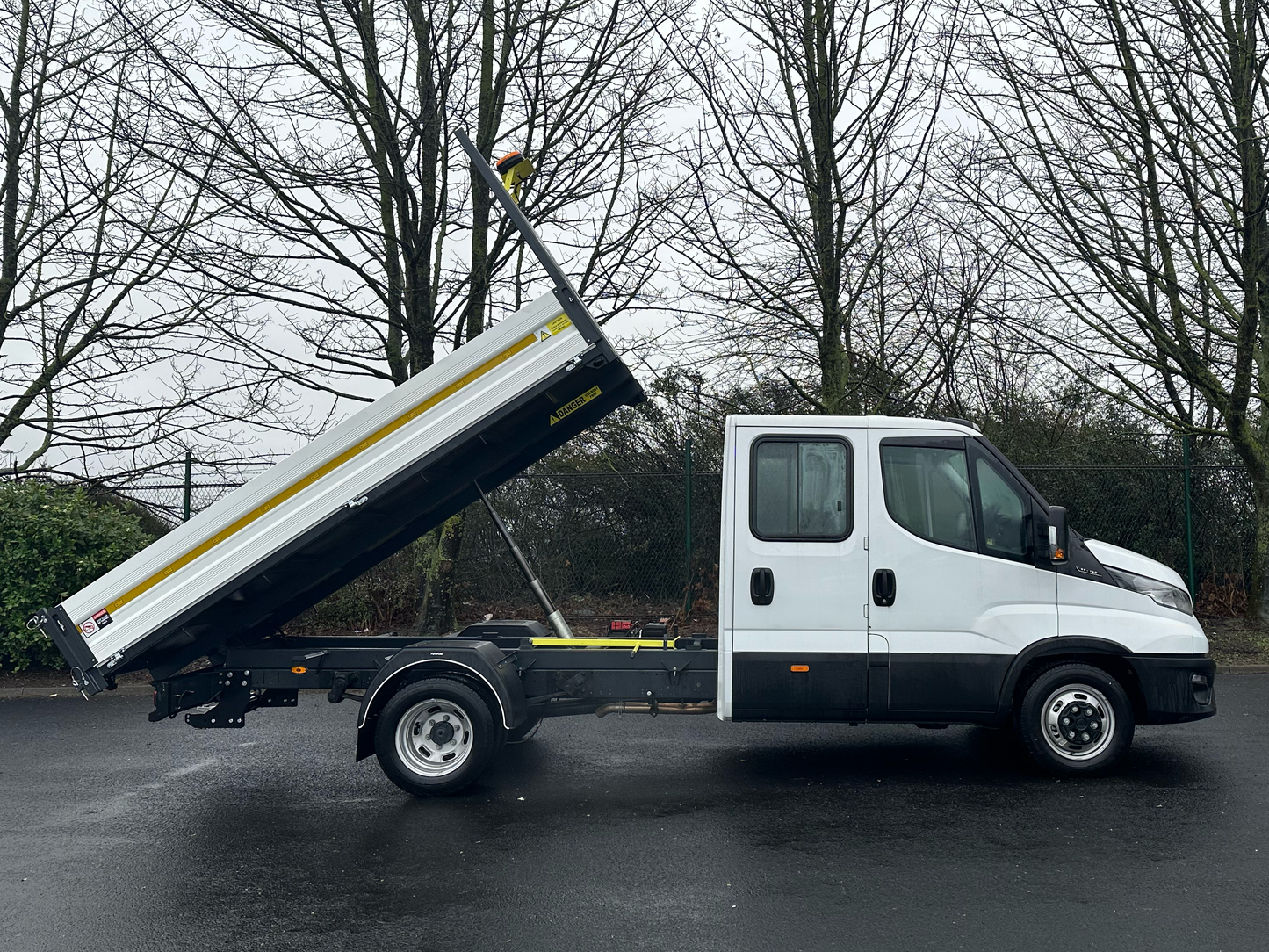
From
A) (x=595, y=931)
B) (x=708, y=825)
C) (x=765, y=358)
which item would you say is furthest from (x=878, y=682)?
(x=765, y=358)

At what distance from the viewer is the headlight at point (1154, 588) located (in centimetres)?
666

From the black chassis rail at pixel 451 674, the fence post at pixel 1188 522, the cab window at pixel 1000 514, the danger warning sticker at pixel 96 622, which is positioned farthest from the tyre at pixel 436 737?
the fence post at pixel 1188 522

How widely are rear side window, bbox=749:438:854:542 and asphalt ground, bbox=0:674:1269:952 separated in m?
1.64

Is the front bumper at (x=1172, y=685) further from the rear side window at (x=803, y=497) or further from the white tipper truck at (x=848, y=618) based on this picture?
the rear side window at (x=803, y=497)

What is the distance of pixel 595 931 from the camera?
441 centimetres

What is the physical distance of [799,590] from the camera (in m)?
6.52

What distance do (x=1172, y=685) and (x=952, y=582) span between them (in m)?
1.53

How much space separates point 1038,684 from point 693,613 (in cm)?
745

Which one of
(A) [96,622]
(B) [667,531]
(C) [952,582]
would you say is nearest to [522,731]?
(A) [96,622]

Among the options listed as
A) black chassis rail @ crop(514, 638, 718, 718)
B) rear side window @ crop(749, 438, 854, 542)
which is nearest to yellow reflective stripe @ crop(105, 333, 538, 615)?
black chassis rail @ crop(514, 638, 718, 718)

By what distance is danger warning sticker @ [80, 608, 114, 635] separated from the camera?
20.1ft

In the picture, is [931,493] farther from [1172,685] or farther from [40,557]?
[40,557]

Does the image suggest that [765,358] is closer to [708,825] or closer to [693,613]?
[693,613]

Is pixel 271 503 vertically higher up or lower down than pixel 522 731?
higher up
